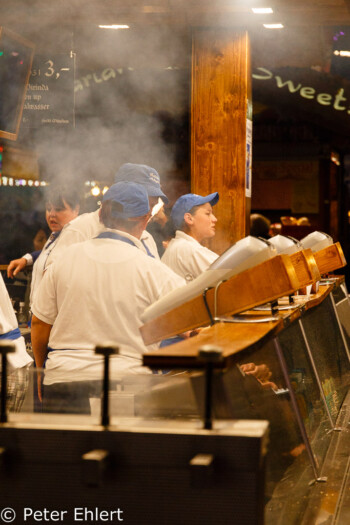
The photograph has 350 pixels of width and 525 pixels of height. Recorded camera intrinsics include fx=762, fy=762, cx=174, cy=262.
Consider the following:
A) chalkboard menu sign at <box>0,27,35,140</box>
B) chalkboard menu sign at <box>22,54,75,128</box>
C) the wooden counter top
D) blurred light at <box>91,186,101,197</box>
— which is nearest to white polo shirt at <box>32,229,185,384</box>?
the wooden counter top

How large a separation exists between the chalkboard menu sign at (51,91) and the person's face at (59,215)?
4.74ft

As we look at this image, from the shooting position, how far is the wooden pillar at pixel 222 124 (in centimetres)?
555

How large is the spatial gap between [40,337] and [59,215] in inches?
72.8

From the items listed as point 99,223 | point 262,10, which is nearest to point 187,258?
point 99,223

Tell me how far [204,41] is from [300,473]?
3.88 m

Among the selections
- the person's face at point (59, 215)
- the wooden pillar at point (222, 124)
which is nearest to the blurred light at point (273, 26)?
the wooden pillar at point (222, 124)

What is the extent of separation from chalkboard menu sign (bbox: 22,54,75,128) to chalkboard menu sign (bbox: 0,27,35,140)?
53 centimetres

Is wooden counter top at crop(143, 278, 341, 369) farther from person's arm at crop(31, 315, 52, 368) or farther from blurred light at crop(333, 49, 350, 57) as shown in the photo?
blurred light at crop(333, 49, 350, 57)

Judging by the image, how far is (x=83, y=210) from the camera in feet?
36.8

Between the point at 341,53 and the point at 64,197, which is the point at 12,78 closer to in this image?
the point at 64,197

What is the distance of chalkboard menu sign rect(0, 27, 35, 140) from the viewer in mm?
5082

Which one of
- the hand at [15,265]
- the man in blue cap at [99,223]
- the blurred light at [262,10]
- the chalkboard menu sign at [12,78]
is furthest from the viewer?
the blurred light at [262,10]

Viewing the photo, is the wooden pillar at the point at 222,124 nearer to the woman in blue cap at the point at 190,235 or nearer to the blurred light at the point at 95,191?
the woman in blue cap at the point at 190,235

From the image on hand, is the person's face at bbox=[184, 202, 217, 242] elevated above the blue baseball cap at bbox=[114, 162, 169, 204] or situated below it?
below
